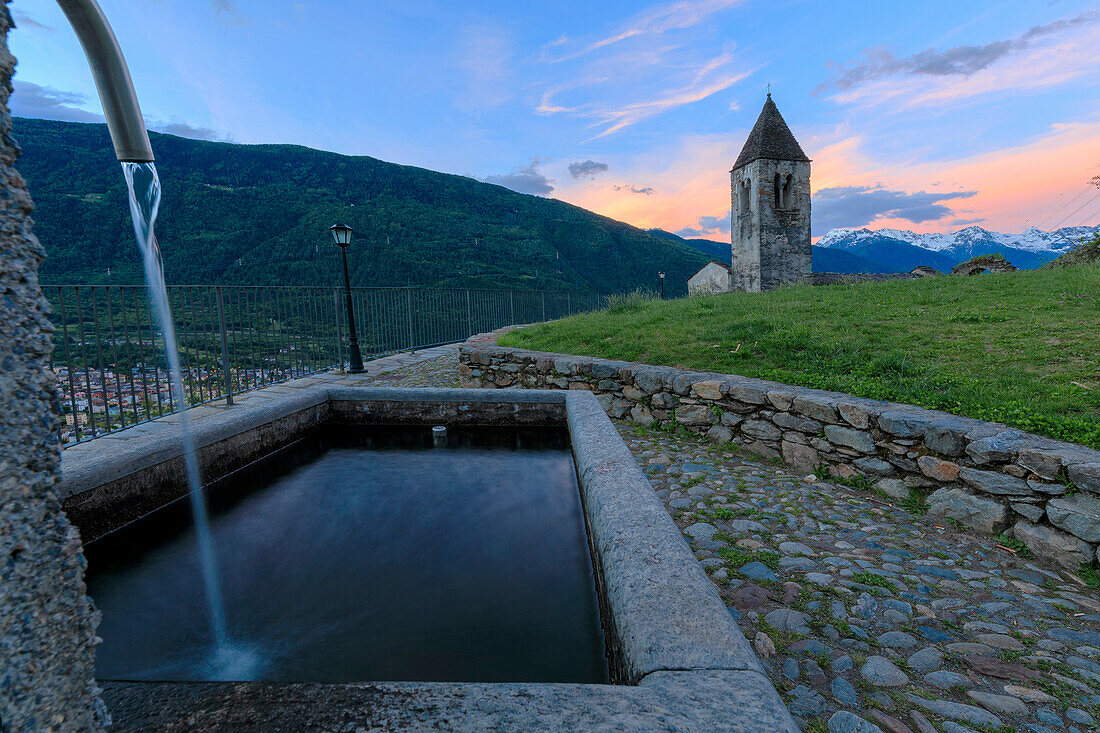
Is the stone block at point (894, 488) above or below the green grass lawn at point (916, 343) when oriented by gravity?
below

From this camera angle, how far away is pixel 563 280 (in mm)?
52531

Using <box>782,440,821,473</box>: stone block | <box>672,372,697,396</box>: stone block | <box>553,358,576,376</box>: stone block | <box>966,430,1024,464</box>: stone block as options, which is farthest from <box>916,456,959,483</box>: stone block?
<box>553,358,576,376</box>: stone block

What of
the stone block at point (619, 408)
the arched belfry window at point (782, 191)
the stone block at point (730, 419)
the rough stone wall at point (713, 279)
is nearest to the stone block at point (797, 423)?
the stone block at point (730, 419)

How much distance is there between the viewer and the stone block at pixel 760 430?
411 centimetres

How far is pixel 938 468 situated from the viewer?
3086 millimetres

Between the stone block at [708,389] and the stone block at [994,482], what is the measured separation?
1.85 metres

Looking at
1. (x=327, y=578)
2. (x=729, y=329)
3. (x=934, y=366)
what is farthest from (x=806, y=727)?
(x=729, y=329)

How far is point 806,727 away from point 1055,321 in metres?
6.58

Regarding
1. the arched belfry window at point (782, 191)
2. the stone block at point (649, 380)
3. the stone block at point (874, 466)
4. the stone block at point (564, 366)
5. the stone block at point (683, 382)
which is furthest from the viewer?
the arched belfry window at point (782, 191)

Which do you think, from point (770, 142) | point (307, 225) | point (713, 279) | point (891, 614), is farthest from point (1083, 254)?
point (307, 225)

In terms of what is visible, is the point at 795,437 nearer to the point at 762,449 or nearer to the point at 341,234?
the point at 762,449

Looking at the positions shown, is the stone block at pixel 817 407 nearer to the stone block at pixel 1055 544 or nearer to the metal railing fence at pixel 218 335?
the stone block at pixel 1055 544

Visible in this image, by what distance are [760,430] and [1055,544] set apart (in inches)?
74.4

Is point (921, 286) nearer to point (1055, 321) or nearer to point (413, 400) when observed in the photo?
point (1055, 321)
